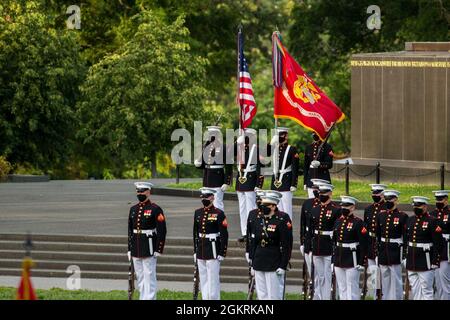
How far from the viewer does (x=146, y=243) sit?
2289 centimetres

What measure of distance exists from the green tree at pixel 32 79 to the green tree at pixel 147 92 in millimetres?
1168

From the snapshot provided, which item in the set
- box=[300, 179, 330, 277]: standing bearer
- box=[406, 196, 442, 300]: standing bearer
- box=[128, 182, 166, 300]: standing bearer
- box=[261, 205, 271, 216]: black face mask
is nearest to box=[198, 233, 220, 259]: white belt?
box=[128, 182, 166, 300]: standing bearer

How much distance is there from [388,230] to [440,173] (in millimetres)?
11037

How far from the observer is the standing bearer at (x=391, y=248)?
22.8 metres

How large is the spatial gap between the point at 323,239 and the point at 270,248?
5.83 feet

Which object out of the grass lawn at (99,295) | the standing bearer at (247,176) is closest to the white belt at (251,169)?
the standing bearer at (247,176)

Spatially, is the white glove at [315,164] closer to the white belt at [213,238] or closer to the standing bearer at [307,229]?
the standing bearer at [307,229]

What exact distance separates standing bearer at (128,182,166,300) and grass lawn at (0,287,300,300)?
47 cm

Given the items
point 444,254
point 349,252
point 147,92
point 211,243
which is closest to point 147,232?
point 211,243

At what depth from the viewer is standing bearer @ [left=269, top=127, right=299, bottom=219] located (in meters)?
27.2

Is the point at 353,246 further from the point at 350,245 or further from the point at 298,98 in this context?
the point at 298,98
